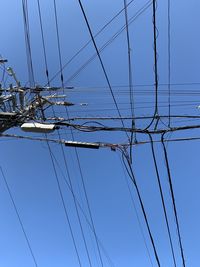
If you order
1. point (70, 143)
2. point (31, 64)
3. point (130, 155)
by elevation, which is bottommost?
point (130, 155)

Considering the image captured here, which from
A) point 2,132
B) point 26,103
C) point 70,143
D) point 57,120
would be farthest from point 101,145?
point 26,103

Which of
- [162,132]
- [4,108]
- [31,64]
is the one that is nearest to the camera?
[162,132]

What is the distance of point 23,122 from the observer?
895 centimetres

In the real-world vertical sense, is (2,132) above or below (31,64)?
below

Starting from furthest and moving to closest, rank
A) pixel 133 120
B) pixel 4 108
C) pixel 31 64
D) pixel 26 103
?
pixel 26 103
pixel 4 108
pixel 31 64
pixel 133 120

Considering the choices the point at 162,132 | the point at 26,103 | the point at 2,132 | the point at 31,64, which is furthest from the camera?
the point at 26,103

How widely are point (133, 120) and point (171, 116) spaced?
2.58 ft

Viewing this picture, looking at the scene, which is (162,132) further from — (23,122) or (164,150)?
(23,122)

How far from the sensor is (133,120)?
7.91 meters

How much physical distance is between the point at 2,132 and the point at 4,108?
75.4 inches

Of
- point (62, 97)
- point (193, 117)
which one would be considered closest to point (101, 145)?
point (193, 117)

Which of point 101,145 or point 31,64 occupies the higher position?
point 31,64

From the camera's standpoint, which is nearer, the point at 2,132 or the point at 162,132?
the point at 162,132

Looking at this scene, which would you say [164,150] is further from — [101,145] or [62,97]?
[62,97]
